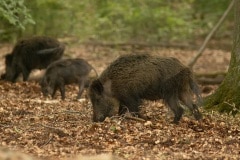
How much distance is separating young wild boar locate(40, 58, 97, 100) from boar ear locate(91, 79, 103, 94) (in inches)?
139

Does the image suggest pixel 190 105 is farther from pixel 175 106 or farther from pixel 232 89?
pixel 232 89

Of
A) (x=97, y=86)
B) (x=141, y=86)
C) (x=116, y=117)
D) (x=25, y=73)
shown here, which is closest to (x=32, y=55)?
(x=25, y=73)

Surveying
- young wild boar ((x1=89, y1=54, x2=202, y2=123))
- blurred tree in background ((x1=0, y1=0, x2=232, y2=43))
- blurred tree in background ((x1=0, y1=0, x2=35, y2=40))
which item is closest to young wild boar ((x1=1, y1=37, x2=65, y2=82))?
blurred tree in background ((x1=0, y1=0, x2=35, y2=40))

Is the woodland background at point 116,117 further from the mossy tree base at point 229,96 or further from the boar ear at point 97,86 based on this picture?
the boar ear at point 97,86

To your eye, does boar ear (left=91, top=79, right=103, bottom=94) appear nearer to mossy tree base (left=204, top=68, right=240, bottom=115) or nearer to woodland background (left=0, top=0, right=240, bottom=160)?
woodland background (left=0, top=0, right=240, bottom=160)

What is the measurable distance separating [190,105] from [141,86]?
0.86 m

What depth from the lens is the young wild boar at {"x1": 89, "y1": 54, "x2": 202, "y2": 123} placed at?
366 inches

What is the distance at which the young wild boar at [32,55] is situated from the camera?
50.3 ft

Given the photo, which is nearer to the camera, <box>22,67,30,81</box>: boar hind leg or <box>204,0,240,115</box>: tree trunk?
<box>204,0,240,115</box>: tree trunk

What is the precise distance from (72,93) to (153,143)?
6693mm

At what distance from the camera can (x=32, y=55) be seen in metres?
15.4

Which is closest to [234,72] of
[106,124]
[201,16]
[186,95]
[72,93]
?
[186,95]

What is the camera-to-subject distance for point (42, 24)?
20.0 meters

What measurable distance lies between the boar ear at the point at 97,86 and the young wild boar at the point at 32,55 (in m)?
5.63
